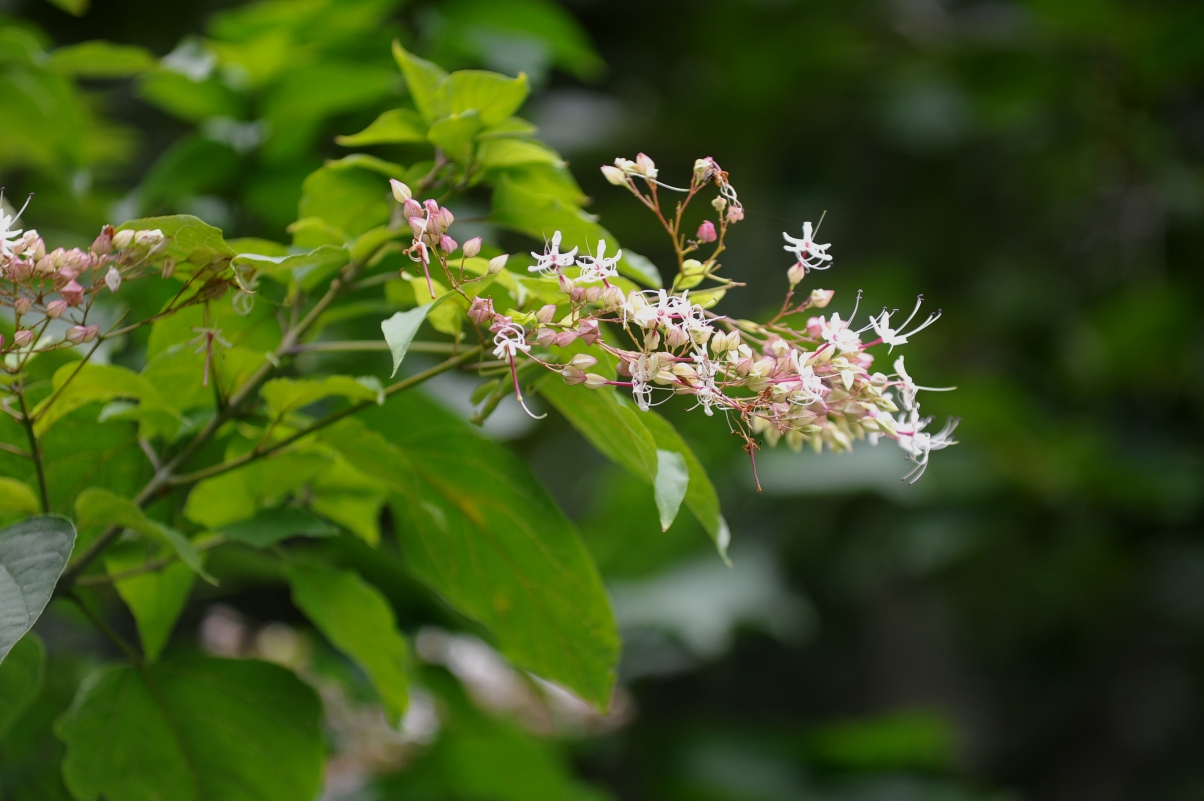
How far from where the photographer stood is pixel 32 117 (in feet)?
3.36

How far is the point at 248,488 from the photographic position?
2.35ft

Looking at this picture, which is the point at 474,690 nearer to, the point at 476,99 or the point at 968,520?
the point at 968,520

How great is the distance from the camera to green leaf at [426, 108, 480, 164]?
65 centimetres

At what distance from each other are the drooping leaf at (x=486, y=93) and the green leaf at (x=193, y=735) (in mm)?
443

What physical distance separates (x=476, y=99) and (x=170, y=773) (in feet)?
1.74

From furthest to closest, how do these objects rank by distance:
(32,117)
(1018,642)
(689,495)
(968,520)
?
(1018,642), (968,520), (32,117), (689,495)

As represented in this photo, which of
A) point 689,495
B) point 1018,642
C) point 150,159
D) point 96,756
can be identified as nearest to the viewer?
point 689,495

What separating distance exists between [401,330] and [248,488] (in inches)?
11.6

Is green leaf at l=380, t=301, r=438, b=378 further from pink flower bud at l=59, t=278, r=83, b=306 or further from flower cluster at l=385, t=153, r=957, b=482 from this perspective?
pink flower bud at l=59, t=278, r=83, b=306

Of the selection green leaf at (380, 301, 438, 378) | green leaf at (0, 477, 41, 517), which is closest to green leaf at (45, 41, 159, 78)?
green leaf at (0, 477, 41, 517)

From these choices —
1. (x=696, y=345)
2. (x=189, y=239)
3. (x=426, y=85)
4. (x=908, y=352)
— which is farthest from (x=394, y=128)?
(x=908, y=352)

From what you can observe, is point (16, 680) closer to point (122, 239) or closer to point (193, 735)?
point (193, 735)

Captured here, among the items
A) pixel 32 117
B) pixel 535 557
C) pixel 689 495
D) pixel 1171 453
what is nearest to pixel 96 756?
pixel 535 557

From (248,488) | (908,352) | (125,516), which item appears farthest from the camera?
(908,352)
